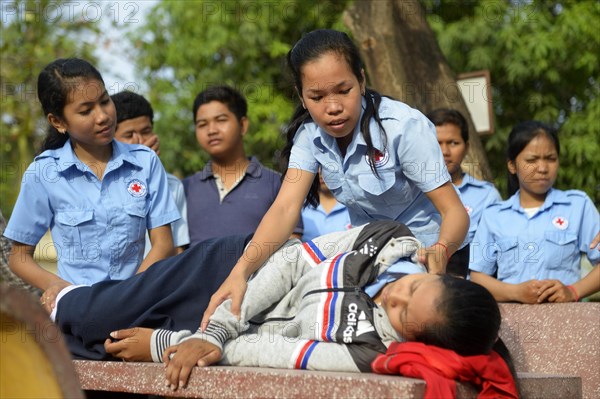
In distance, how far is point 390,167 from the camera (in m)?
3.31

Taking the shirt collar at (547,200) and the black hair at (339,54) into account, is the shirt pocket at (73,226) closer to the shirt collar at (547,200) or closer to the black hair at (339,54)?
the black hair at (339,54)

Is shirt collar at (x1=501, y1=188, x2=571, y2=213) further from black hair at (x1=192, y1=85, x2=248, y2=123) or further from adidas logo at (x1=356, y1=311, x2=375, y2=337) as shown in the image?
adidas logo at (x1=356, y1=311, x2=375, y2=337)

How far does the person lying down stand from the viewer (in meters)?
2.54

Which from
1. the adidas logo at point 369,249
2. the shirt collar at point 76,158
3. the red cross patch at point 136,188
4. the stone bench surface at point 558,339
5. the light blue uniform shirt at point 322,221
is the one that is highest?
the shirt collar at point 76,158

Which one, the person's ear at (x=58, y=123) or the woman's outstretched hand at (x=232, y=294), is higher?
the person's ear at (x=58, y=123)

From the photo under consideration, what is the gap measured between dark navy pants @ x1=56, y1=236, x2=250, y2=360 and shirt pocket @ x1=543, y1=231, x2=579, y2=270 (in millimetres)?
1614

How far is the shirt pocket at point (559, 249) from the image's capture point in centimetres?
417

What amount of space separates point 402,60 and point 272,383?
374 centimetres

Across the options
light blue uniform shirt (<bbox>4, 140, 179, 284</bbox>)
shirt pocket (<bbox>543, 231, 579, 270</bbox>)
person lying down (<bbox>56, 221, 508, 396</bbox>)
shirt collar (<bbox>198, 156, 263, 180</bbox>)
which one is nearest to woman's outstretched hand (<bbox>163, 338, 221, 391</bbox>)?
person lying down (<bbox>56, 221, 508, 396</bbox>)

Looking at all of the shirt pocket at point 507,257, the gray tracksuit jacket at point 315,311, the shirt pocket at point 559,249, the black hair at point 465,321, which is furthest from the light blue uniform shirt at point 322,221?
the black hair at point 465,321

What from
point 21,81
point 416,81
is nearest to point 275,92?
point 21,81

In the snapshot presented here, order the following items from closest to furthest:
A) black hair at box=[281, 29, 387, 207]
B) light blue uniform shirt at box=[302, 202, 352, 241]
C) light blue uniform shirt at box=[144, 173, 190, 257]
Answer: black hair at box=[281, 29, 387, 207] → light blue uniform shirt at box=[144, 173, 190, 257] → light blue uniform shirt at box=[302, 202, 352, 241]

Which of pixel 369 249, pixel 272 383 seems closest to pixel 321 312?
pixel 369 249

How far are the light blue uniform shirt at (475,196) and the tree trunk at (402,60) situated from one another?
35.5 inches
